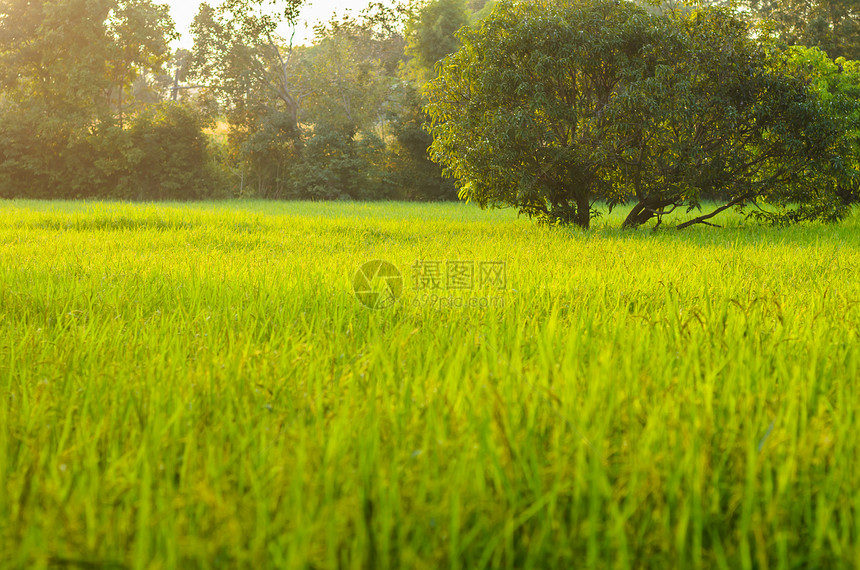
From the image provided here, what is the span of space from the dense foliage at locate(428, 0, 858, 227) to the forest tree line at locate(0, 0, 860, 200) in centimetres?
1433

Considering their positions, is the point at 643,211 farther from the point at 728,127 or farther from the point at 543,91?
the point at 543,91

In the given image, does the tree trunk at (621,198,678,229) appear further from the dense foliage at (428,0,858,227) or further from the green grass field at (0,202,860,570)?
the green grass field at (0,202,860,570)

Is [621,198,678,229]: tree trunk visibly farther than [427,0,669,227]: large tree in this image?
Yes

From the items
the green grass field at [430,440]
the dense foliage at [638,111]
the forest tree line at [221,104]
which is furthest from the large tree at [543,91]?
the forest tree line at [221,104]

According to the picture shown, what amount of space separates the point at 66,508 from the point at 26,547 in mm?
143

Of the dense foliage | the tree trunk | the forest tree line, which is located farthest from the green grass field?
the forest tree line

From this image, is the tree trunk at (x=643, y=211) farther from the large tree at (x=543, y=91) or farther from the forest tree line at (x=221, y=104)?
the forest tree line at (x=221, y=104)

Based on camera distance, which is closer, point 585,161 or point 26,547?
point 26,547

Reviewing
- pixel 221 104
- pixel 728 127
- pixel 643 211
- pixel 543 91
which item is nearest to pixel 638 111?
pixel 543 91

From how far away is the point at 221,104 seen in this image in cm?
2819

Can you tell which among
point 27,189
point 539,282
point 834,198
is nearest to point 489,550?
point 539,282

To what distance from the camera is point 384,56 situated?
38.9 m

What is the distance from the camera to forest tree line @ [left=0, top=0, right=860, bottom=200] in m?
22.9

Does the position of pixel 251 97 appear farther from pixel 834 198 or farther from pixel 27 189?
pixel 834 198
